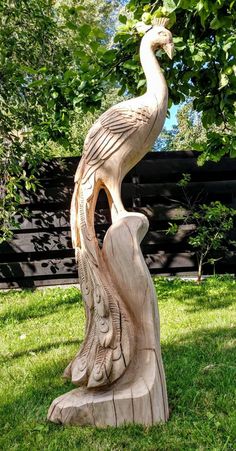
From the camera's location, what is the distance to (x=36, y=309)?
4.88m

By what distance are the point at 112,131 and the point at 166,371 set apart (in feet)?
5.43

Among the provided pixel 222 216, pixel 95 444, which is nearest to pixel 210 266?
pixel 222 216

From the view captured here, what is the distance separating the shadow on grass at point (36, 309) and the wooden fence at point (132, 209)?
0.93 meters

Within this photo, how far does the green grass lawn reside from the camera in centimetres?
190

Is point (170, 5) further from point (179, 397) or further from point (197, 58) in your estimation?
point (179, 397)

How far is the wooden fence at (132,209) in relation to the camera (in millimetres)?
6023

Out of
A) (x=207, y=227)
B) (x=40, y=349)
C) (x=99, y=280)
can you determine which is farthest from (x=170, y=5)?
(x=207, y=227)

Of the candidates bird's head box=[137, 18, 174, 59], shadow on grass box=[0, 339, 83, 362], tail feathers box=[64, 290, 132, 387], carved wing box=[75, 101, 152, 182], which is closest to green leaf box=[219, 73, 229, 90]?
bird's head box=[137, 18, 174, 59]

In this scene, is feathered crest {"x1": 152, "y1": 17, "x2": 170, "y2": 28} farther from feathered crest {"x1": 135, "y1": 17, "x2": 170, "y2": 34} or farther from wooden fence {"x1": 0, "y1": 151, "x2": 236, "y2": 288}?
wooden fence {"x1": 0, "y1": 151, "x2": 236, "y2": 288}

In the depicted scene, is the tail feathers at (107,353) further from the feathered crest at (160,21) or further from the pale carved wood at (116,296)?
the feathered crest at (160,21)

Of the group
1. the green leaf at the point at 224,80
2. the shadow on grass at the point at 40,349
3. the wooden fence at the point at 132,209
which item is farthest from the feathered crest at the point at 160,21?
the wooden fence at the point at 132,209

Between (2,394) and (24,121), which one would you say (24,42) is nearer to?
(24,121)

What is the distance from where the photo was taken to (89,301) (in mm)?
2148

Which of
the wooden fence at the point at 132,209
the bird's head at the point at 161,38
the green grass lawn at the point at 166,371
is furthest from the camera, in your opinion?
the wooden fence at the point at 132,209
